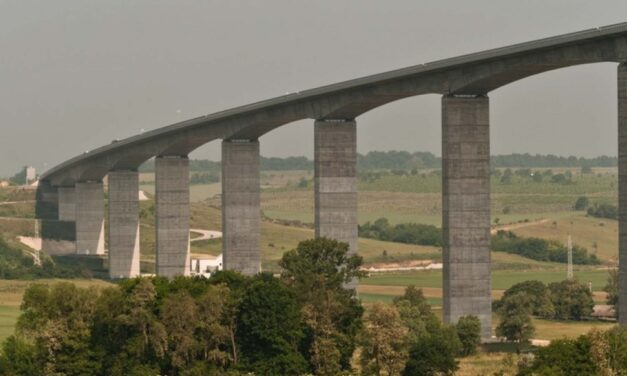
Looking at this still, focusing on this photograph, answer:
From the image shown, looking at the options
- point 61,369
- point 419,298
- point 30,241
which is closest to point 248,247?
point 419,298

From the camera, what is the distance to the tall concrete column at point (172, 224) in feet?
446

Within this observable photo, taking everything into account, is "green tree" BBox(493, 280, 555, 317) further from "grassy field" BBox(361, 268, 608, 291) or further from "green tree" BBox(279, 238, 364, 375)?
"grassy field" BBox(361, 268, 608, 291)

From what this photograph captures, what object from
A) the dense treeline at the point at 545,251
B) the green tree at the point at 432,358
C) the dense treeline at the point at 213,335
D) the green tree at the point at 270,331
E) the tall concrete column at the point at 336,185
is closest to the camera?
the green tree at the point at 432,358

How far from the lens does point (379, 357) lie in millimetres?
78500

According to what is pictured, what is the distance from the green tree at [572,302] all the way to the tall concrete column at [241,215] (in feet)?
71.8

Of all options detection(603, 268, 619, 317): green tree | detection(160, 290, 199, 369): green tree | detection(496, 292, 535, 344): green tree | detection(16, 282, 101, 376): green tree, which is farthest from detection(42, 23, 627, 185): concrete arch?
detection(16, 282, 101, 376): green tree

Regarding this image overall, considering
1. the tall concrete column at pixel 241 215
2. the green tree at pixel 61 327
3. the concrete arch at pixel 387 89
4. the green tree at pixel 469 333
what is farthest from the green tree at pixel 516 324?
the tall concrete column at pixel 241 215

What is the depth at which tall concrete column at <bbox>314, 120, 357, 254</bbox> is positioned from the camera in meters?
109

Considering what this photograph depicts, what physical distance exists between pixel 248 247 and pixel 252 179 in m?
4.80

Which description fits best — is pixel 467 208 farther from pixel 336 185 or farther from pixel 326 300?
pixel 336 185

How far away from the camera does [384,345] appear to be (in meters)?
78.2

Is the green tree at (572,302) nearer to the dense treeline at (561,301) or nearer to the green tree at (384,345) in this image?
the dense treeline at (561,301)

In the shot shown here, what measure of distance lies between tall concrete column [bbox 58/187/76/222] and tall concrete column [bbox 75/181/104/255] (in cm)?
1512

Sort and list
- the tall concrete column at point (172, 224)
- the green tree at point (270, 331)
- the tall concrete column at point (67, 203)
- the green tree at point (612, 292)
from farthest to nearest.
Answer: the tall concrete column at point (67, 203), the tall concrete column at point (172, 224), the green tree at point (612, 292), the green tree at point (270, 331)
